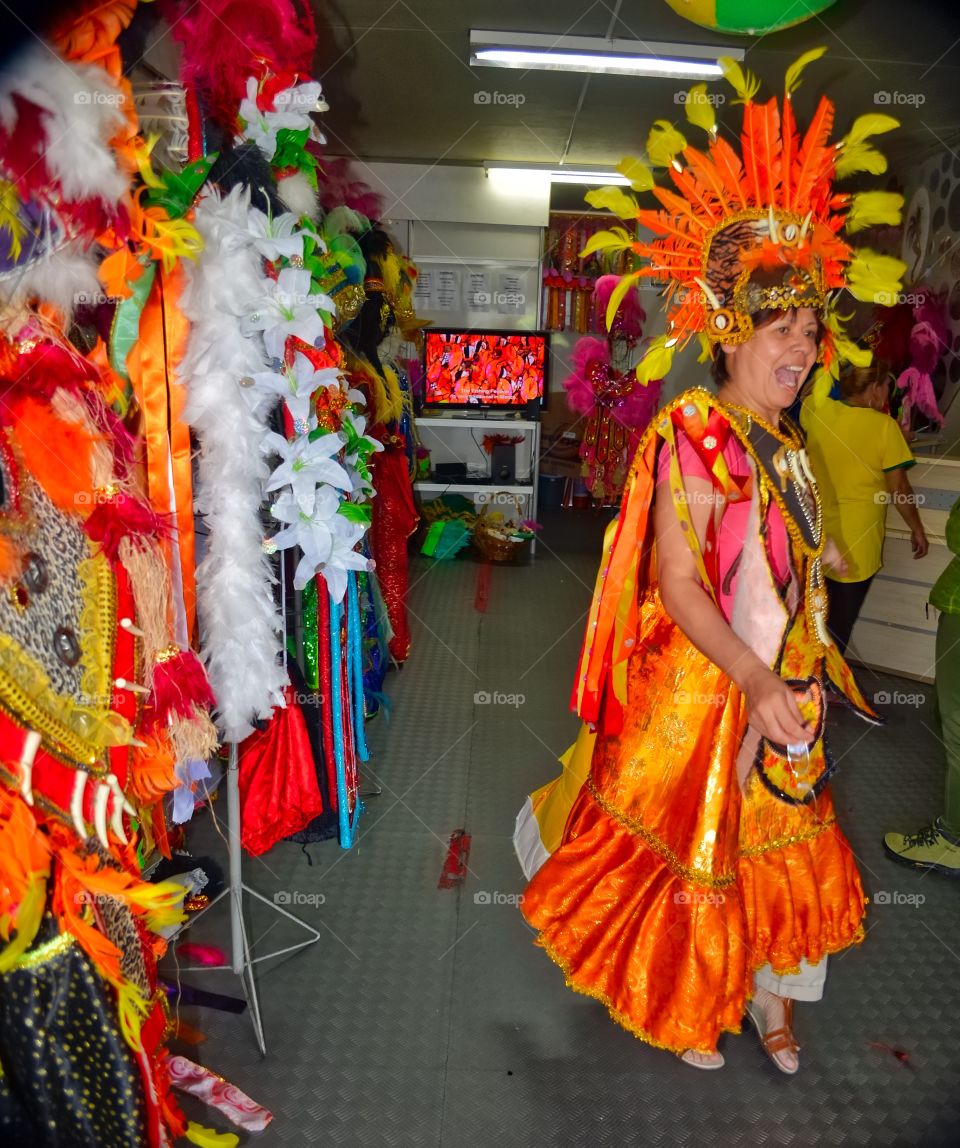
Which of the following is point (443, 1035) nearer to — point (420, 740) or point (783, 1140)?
point (783, 1140)

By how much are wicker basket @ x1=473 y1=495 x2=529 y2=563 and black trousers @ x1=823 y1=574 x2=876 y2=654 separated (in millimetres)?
2893

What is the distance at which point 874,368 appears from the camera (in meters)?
3.56

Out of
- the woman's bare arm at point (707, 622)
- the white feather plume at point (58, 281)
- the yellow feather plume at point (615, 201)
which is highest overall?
the yellow feather plume at point (615, 201)

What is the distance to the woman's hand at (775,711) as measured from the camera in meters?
1.46

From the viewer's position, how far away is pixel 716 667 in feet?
5.81

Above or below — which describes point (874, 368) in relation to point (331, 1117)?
above

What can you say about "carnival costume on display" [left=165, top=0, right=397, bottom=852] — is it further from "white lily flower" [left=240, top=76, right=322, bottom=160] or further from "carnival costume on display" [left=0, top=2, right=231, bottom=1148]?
"carnival costume on display" [left=0, top=2, right=231, bottom=1148]

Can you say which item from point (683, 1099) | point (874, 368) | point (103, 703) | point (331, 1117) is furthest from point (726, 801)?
point (874, 368)

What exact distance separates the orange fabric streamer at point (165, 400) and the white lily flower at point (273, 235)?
0.65ft

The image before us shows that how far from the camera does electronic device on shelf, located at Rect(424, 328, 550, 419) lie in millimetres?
6969

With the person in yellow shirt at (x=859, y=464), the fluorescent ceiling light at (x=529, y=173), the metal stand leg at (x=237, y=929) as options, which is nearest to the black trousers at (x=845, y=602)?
the person in yellow shirt at (x=859, y=464)

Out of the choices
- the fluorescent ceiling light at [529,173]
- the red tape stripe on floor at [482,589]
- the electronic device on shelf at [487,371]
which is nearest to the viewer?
the red tape stripe on floor at [482,589]

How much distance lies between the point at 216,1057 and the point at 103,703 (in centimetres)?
117

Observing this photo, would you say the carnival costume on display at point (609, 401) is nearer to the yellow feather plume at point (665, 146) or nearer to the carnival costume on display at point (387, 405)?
the carnival costume on display at point (387, 405)
